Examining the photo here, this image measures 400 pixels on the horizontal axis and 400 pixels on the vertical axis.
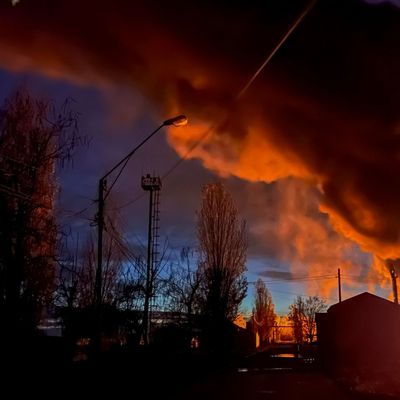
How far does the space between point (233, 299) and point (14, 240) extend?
26144mm

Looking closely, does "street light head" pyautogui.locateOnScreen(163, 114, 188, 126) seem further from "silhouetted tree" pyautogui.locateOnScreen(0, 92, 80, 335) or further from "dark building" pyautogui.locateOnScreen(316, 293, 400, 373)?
"dark building" pyautogui.locateOnScreen(316, 293, 400, 373)

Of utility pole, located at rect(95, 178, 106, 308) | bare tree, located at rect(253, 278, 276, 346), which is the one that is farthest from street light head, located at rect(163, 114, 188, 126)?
bare tree, located at rect(253, 278, 276, 346)

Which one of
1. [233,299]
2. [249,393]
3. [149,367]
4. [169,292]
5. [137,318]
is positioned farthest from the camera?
[233,299]

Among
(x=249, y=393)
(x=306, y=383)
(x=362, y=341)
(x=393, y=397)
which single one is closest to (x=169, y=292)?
(x=362, y=341)

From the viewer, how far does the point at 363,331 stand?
44094 mm

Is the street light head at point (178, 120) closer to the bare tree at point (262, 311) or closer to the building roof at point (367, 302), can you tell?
the building roof at point (367, 302)

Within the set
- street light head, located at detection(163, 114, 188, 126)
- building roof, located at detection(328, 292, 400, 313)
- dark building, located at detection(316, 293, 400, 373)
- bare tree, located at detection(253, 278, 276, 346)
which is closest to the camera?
street light head, located at detection(163, 114, 188, 126)

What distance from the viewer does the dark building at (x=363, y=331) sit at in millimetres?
41531

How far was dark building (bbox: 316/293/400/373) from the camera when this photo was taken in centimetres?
4153

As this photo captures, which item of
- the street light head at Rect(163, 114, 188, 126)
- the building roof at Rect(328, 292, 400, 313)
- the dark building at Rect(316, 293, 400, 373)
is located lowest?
the dark building at Rect(316, 293, 400, 373)

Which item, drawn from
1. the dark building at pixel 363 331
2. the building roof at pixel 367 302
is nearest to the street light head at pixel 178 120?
the dark building at pixel 363 331

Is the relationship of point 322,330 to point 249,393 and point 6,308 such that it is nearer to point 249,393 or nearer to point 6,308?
point 249,393

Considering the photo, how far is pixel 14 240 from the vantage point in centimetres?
1827

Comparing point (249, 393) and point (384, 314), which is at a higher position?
point (384, 314)
